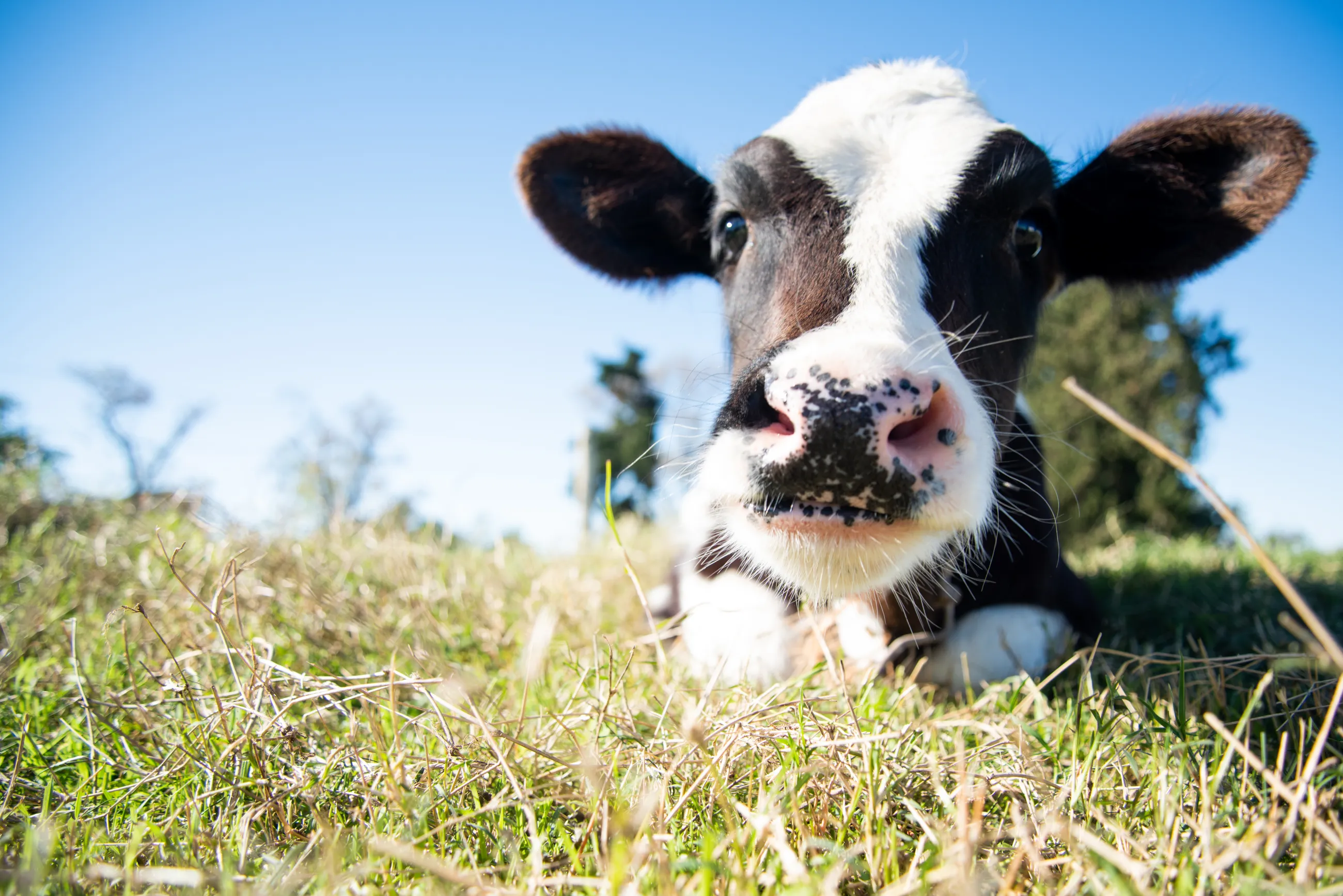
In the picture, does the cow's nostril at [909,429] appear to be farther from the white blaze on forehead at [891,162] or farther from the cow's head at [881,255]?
the white blaze on forehead at [891,162]

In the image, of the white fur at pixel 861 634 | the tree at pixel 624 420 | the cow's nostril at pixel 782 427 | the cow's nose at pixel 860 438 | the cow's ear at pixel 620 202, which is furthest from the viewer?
the tree at pixel 624 420

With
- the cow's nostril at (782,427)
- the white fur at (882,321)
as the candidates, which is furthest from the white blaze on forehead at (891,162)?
the cow's nostril at (782,427)

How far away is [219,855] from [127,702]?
3.11 ft

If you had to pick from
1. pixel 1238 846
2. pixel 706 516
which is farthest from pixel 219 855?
pixel 1238 846

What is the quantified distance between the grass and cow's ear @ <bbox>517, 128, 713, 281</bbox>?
6.45 ft

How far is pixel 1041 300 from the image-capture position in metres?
2.78

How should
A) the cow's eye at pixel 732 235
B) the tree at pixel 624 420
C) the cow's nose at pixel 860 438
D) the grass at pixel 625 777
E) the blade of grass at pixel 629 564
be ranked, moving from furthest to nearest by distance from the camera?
1. the tree at pixel 624 420
2. the cow's eye at pixel 732 235
3. the cow's nose at pixel 860 438
4. the blade of grass at pixel 629 564
5. the grass at pixel 625 777

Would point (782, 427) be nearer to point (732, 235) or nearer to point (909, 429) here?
point (909, 429)

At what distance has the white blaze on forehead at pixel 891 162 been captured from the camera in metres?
1.93

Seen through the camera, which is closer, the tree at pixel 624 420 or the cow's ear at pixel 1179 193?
the cow's ear at pixel 1179 193

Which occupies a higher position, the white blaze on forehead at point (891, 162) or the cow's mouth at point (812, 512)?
the white blaze on forehead at point (891, 162)

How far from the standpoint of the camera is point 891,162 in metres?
2.36

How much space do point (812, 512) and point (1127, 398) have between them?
19111 mm

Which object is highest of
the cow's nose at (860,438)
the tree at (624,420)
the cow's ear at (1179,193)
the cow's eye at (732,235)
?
the cow's ear at (1179,193)
